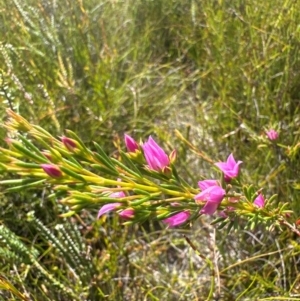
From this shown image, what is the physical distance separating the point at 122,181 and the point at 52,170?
0.11 m

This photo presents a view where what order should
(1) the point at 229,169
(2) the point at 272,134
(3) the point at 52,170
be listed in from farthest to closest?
(2) the point at 272,134
(1) the point at 229,169
(3) the point at 52,170

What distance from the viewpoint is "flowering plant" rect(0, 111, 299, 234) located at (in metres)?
0.68

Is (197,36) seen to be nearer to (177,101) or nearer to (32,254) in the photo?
(177,101)

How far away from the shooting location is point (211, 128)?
72.2 inches

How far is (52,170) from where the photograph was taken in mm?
660

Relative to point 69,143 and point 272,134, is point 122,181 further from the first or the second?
point 272,134

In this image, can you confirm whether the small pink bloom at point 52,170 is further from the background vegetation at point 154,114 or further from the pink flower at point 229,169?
the background vegetation at point 154,114

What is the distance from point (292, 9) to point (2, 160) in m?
1.27

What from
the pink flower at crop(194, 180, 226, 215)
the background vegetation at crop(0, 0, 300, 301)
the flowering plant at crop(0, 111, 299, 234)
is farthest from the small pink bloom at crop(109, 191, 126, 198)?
the background vegetation at crop(0, 0, 300, 301)

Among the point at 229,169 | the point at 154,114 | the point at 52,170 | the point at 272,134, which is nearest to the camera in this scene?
the point at 52,170

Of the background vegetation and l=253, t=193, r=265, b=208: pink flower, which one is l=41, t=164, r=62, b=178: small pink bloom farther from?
the background vegetation

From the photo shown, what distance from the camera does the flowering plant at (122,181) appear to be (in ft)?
2.22

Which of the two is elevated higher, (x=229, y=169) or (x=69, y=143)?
(x=69, y=143)

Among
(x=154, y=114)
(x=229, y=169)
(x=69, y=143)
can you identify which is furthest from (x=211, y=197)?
(x=154, y=114)
